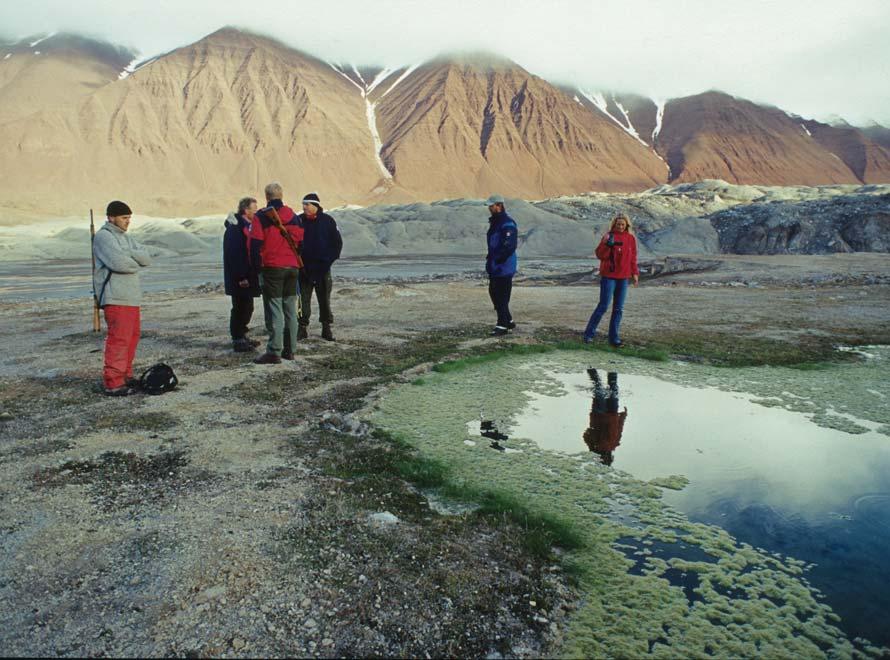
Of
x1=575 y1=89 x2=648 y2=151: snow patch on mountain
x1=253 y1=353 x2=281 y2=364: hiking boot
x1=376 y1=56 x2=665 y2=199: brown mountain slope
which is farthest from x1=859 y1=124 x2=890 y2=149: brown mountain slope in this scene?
x1=253 y1=353 x2=281 y2=364: hiking boot

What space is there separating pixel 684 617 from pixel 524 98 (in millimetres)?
152749

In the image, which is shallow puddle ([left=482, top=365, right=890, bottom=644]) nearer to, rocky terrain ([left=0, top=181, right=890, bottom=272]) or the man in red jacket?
the man in red jacket

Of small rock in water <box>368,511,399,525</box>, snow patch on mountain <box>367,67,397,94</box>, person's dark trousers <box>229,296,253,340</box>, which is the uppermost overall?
snow patch on mountain <box>367,67,397,94</box>

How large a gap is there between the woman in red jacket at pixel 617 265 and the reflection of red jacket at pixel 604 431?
10.1 ft

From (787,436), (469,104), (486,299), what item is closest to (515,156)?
Result: (469,104)

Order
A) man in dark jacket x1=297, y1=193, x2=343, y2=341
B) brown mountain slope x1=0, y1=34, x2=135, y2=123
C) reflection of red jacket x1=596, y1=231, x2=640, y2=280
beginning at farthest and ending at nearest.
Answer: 1. brown mountain slope x1=0, y1=34, x2=135, y2=123
2. reflection of red jacket x1=596, y1=231, x2=640, y2=280
3. man in dark jacket x1=297, y1=193, x2=343, y2=341

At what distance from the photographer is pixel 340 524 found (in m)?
3.32

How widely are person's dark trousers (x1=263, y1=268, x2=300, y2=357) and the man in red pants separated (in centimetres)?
150

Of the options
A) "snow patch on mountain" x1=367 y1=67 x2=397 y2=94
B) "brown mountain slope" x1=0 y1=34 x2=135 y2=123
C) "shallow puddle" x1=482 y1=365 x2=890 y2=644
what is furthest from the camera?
"snow patch on mountain" x1=367 y1=67 x2=397 y2=94

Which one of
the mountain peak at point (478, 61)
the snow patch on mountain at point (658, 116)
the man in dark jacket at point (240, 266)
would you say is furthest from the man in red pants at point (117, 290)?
the snow patch on mountain at point (658, 116)

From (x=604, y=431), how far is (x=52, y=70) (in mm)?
153951

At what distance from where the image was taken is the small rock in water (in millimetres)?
3363

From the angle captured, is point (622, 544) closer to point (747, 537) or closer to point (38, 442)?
point (747, 537)

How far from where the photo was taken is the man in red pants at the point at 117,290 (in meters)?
5.84
